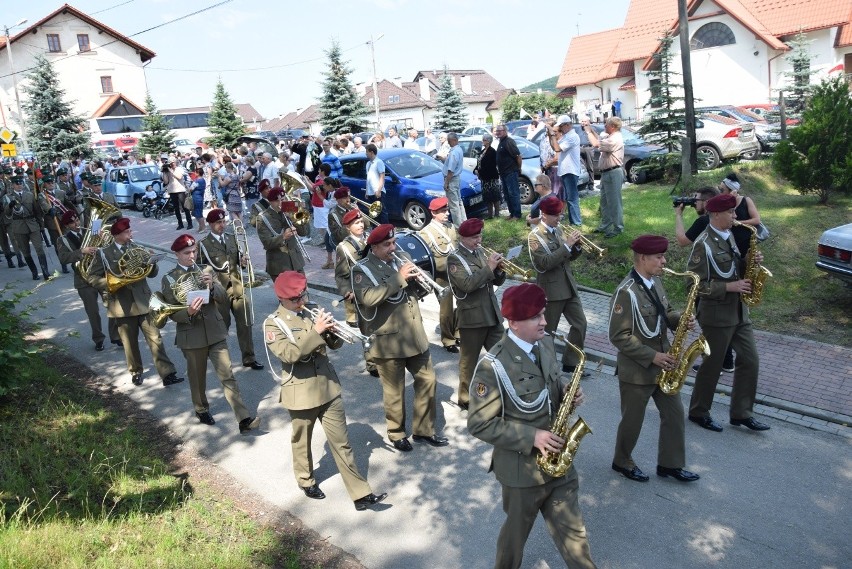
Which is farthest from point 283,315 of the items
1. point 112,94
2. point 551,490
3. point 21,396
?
point 112,94

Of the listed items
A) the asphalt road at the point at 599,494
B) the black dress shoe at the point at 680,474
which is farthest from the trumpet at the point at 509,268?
the black dress shoe at the point at 680,474

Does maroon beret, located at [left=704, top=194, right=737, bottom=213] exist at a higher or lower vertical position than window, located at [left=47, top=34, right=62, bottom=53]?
lower

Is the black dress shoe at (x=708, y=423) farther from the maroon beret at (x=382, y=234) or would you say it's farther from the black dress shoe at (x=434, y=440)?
the maroon beret at (x=382, y=234)

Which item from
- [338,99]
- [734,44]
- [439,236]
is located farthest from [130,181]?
[734,44]

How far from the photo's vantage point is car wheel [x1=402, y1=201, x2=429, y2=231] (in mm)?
16109

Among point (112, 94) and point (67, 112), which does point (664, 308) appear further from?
point (112, 94)

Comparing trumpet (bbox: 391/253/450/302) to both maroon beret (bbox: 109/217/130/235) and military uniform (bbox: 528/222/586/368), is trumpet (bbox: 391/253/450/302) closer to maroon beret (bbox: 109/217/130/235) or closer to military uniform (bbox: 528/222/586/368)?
military uniform (bbox: 528/222/586/368)

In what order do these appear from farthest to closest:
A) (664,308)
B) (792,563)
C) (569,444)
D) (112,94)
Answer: (112,94), (664,308), (792,563), (569,444)

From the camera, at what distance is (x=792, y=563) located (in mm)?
5047

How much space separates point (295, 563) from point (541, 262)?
13.8 ft

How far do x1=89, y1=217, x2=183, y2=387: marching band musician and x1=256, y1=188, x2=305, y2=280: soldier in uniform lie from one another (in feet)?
5.55

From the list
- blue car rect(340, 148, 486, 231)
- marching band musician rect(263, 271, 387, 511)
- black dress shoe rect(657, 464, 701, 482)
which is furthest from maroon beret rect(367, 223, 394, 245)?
blue car rect(340, 148, 486, 231)

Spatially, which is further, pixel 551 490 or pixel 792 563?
pixel 792 563

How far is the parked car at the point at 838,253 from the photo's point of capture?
9023mm
